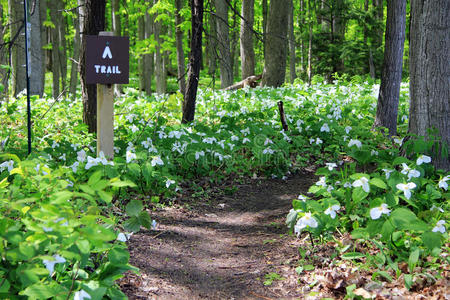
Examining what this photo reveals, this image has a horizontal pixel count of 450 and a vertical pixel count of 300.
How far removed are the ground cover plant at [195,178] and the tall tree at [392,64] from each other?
1.67ft

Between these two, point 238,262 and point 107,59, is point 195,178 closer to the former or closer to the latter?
point 107,59

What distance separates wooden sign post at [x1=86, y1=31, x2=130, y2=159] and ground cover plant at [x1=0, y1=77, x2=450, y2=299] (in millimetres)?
327

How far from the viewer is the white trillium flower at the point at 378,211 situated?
9.03 feet

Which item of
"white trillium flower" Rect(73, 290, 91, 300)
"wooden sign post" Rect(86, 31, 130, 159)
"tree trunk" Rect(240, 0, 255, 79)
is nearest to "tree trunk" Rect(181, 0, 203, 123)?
"wooden sign post" Rect(86, 31, 130, 159)

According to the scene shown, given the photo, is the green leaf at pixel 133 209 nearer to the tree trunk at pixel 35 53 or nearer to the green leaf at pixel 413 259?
the green leaf at pixel 413 259

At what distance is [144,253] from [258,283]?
0.98 metres

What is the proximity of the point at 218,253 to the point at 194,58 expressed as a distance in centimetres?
413

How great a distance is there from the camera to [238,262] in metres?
3.36

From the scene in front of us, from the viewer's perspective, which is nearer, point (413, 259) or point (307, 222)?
point (413, 259)

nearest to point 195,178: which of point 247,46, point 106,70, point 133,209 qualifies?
point 106,70

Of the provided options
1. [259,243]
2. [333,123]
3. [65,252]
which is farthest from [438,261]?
[333,123]

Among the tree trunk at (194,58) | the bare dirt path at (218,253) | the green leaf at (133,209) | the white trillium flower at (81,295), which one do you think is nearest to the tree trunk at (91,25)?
the tree trunk at (194,58)

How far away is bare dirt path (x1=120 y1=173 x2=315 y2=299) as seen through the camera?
2859mm

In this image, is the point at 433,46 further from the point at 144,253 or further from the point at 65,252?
the point at 65,252
